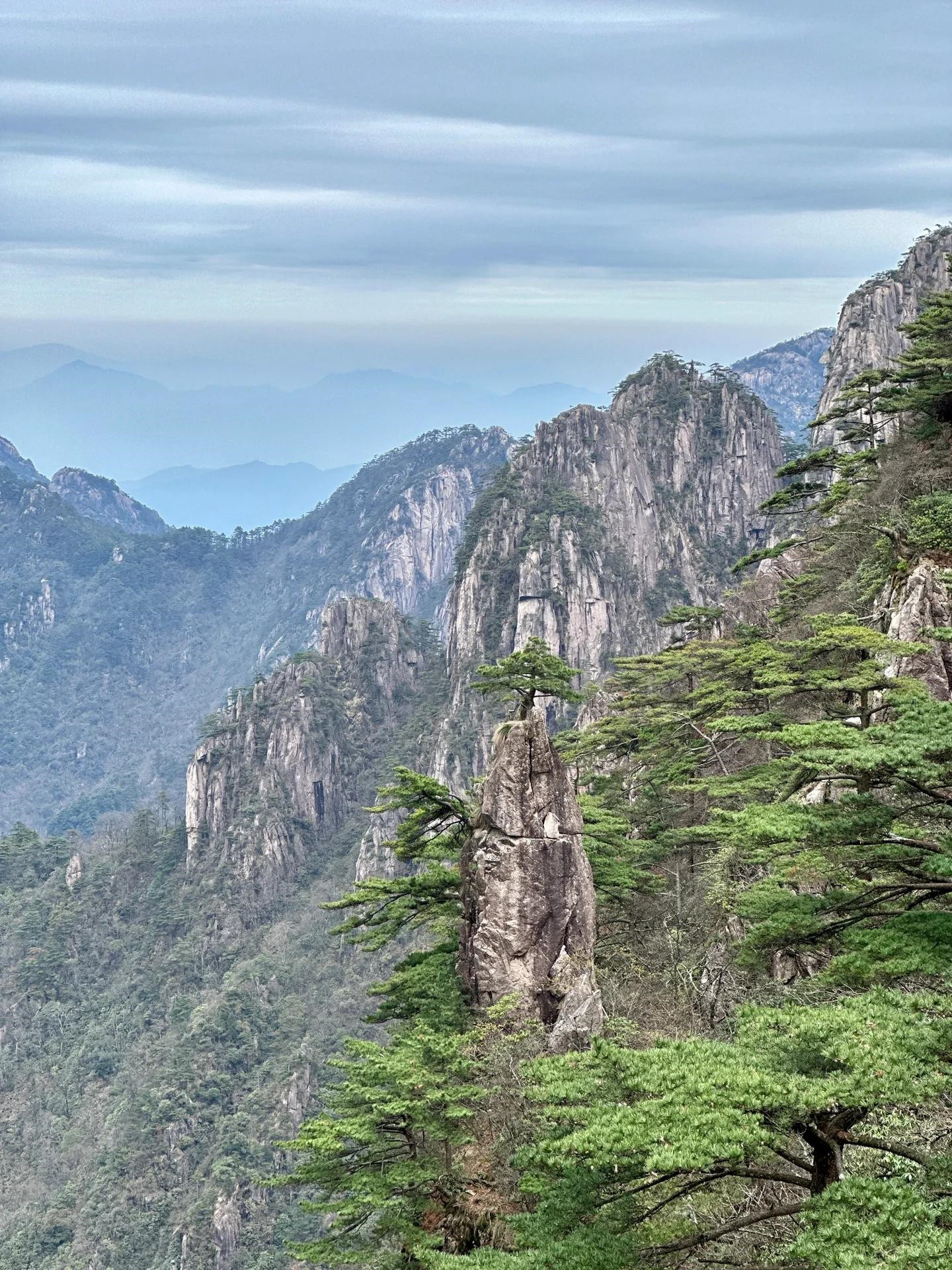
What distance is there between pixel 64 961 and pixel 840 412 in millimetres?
94946

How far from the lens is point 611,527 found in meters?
128

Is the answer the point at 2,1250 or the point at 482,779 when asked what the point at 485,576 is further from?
the point at 482,779

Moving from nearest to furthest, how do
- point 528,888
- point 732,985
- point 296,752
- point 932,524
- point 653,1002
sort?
point 732,985
point 653,1002
point 528,888
point 932,524
point 296,752

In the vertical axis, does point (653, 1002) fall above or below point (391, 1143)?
above

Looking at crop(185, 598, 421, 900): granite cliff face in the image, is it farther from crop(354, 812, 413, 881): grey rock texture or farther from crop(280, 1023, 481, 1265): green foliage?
crop(280, 1023, 481, 1265): green foliage

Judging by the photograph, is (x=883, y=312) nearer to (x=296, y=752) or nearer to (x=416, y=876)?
(x=296, y=752)

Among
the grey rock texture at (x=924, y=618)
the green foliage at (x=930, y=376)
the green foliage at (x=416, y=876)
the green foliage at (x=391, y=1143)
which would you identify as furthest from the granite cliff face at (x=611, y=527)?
the green foliage at (x=391, y=1143)

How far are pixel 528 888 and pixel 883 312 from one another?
90745 millimetres

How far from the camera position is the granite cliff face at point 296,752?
118000 millimetres

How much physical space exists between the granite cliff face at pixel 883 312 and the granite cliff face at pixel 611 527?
18.4 m

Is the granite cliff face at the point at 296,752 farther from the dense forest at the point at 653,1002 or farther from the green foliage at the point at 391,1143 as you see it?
the green foliage at the point at 391,1143

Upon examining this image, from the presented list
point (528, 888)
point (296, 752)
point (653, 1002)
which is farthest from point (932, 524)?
point (296, 752)

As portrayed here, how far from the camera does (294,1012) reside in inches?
3561

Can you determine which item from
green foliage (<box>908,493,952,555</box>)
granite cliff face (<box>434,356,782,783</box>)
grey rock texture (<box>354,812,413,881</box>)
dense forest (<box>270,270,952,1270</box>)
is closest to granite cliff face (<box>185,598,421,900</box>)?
grey rock texture (<box>354,812,413,881</box>)
